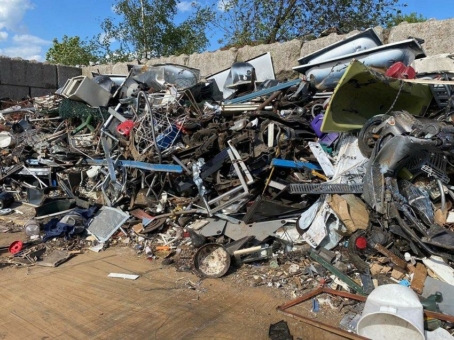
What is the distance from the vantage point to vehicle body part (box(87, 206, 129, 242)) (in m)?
5.01

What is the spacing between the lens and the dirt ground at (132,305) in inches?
117

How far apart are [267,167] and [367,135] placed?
1.16 meters

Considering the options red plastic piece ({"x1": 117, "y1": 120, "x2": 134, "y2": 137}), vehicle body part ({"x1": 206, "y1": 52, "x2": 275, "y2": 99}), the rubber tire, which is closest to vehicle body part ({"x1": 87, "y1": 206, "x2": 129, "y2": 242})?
red plastic piece ({"x1": 117, "y1": 120, "x2": 134, "y2": 137})

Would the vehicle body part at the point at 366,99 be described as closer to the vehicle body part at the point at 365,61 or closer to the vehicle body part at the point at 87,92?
the vehicle body part at the point at 365,61

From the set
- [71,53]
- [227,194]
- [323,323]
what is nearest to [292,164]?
[227,194]

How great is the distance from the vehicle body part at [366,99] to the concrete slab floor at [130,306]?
6.97ft

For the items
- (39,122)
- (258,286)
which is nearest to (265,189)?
(258,286)

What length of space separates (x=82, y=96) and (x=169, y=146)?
2.33 meters

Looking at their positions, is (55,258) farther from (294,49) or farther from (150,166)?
(294,49)

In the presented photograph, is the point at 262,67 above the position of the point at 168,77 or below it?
above

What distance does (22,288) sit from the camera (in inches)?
148

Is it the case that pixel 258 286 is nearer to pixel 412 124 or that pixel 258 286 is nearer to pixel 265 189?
pixel 265 189

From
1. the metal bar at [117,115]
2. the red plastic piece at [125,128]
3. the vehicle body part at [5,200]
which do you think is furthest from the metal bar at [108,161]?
the vehicle body part at [5,200]

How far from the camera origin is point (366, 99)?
4.75 metres
